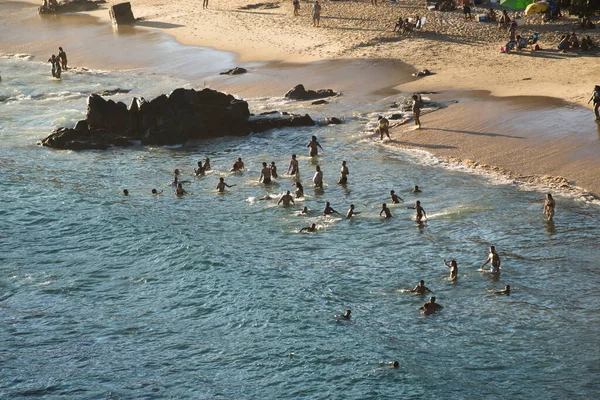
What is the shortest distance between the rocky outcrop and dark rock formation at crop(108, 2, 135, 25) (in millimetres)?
28048

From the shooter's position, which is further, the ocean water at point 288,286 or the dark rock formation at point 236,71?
the dark rock formation at point 236,71

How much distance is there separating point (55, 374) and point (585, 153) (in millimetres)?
20986

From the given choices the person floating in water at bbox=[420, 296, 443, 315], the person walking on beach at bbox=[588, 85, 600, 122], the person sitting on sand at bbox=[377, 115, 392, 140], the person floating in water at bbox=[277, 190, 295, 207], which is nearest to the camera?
the person floating in water at bbox=[420, 296, 443, 315]

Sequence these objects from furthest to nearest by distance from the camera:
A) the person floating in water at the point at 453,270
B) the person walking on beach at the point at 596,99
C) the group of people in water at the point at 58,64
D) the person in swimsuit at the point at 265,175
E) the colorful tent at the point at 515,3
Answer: the group of people in water at the point at 58,64 → the colorful tent at the point at 515,3 → the person walking on beach at the point at 596,99 → the person in swimsuit at the point at 265,175 → the person floating in water at the point at 453,270

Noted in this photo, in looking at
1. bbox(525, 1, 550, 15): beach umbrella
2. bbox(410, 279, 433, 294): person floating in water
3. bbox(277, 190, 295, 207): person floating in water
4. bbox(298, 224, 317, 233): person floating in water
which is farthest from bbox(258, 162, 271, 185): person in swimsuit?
bbox(525, 1, 550, 15): beach umbrella

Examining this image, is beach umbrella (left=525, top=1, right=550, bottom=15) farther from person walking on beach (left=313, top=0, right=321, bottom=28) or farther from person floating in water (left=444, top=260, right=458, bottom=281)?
person floating in water (left=444, top=260, right=458, bottom=281)

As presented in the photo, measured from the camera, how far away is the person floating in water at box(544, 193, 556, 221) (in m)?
26.3

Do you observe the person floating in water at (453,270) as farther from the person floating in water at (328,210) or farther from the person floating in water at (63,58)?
the person floating in water at (63,58)

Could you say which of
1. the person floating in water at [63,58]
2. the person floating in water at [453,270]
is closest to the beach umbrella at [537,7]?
the person floating in water at [453,270]

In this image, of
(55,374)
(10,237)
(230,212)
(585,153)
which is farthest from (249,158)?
(55,374)

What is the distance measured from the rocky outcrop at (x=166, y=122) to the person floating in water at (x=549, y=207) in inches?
613

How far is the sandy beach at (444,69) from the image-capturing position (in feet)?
108

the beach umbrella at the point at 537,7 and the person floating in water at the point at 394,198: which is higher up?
the beach umbrella at the point at 537,7

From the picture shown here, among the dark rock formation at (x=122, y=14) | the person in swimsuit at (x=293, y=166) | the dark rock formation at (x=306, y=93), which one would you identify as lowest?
the person in swimsuit at (x=293, y=166)
